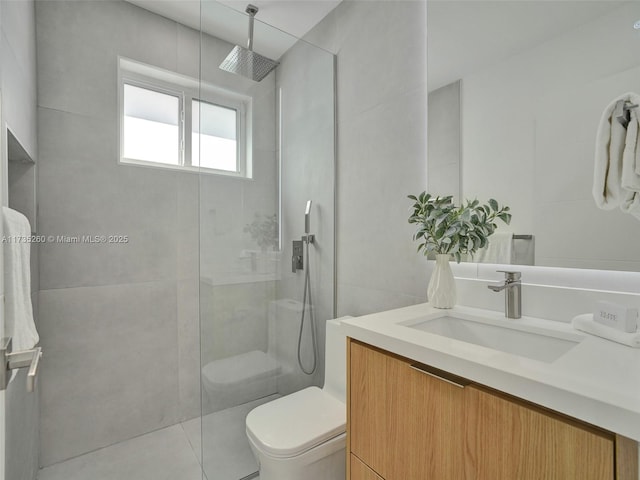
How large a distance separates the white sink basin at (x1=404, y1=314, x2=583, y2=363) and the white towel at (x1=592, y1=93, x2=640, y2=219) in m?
0.42

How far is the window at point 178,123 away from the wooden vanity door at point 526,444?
1.45 meters

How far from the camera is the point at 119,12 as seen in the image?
1980 millimetres

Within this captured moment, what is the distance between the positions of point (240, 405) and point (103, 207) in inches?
56.4

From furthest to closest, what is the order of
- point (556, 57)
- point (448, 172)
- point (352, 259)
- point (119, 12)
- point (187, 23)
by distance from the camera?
point (187, 23) < point (119, 12) < point (352, 259) < point (448, 172) < point (556, 57)

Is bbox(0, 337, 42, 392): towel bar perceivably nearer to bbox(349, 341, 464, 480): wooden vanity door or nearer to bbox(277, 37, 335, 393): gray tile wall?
bbox(349, 341, 464, 480): wooden vanity door

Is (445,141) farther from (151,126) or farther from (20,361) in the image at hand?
(151,126)

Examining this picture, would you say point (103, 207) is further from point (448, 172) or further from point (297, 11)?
point (448, 172)

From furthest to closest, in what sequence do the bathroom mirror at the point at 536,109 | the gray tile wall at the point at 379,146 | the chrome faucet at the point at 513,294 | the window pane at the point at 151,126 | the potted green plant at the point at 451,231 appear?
1. the window pane at the point at 151,126
2. the gray tile wall at the point at 379,146
3. the potted green plant at the point at 451,231
4. the chrome faucet at the point at 513,294
5. the bathroom mirror at the point at 536,109

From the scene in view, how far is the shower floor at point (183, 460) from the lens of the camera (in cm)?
165

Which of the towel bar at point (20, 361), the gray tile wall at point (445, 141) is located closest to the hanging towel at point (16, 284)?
the towel bar at point (20, 361)

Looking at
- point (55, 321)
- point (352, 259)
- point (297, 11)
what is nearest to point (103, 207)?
point (55, 321)

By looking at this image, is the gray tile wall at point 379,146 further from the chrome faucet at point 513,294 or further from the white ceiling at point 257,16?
the chrome faucet at point 513,294

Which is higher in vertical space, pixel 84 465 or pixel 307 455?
pixel 307 455

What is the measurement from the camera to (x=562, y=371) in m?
0.63
